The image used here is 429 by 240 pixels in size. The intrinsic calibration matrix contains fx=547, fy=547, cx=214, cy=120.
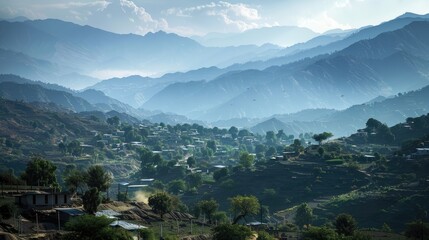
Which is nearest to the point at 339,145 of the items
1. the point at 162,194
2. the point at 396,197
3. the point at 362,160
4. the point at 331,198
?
the point at 362,160

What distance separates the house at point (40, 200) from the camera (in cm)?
7250

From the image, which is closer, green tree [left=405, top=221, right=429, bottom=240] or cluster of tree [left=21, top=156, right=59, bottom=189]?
green tree [left=405, top=221, right=429, bottom=240]

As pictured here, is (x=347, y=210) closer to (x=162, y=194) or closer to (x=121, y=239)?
(x=162, y=194)

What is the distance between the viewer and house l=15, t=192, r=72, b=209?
72500 millimetres

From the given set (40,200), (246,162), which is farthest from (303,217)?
(246,162)

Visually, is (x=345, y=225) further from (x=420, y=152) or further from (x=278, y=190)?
(x=420, y=152)

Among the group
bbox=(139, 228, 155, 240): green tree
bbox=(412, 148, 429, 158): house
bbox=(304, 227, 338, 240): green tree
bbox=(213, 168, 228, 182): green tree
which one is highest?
bbox=(412, 148, 429, 158): house

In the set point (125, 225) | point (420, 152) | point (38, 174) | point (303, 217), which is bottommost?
point (303, 217)

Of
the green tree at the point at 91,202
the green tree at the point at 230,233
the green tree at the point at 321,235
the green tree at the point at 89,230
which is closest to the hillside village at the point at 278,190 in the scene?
the green tree at the point at 91,202

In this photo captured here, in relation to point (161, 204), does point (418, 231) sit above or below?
below

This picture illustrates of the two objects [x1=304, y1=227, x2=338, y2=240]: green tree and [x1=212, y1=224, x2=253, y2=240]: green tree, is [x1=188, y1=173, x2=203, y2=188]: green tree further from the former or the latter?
[x1=304, y1=227, x2=338, y2=240]: green tree

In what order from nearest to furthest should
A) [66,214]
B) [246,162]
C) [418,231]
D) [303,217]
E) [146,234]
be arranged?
[146,234] → [66,214] → [418,231] → [303,217] → [246,162]

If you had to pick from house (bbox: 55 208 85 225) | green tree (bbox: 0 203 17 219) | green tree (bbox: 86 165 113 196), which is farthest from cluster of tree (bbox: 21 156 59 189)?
green tree (bbox: 0 203 17 219)

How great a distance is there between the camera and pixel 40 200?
7344 cm
